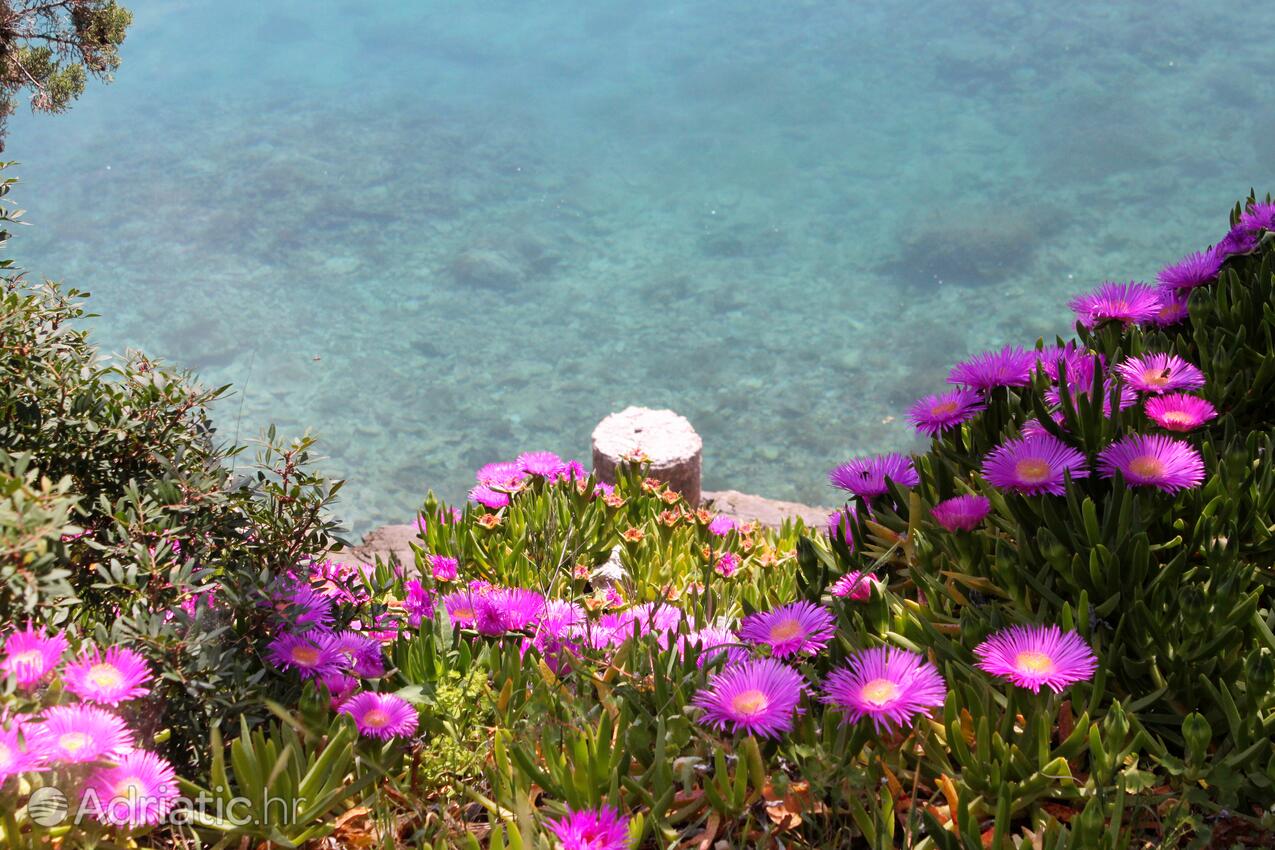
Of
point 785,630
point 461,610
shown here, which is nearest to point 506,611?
point 461,610

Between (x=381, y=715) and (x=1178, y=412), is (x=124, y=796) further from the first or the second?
(x=1178, y=412)

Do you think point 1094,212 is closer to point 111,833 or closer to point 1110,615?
point 1110,615

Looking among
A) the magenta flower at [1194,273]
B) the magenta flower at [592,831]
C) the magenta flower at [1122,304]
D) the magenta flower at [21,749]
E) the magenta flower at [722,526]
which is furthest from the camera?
the magenta flower at [722,526]

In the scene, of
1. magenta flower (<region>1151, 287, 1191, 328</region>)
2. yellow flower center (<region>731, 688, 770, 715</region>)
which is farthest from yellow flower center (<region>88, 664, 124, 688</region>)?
magenta flower (<region>1151, 287, 1191, 328</region>)

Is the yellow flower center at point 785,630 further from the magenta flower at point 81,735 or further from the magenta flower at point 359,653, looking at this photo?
the magenta flower at point 81,735

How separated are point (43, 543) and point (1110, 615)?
142cm

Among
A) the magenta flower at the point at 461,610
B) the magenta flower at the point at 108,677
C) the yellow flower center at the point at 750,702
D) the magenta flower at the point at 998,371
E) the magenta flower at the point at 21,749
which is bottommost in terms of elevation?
the magenta flower at the point at 21,749

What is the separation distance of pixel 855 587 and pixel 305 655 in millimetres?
854

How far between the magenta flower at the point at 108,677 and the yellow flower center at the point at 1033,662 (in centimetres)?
112

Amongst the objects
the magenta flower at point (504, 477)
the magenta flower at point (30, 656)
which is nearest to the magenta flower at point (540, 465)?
the magenta flower at point (504, 477)

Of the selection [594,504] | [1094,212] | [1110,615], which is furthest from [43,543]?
[1094,212]

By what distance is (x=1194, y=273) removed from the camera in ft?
7.91

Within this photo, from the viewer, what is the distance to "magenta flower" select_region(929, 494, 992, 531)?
5.87 ft

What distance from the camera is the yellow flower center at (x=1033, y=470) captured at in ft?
5.43
